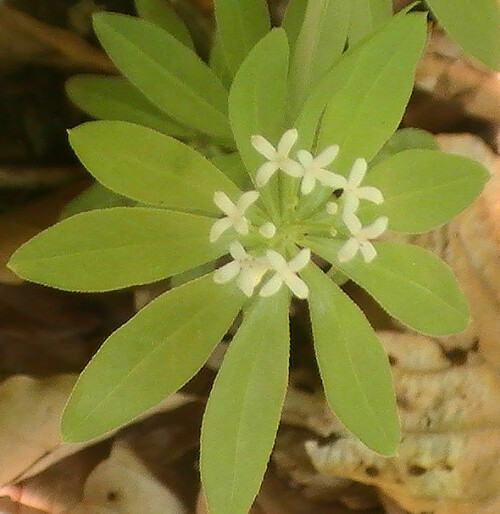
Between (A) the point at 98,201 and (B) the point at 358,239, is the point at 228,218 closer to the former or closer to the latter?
(B) the point at 358,239

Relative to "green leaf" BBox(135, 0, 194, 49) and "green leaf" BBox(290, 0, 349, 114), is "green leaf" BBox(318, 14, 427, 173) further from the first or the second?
"green leaf" BBox(135, 0, 194, 49)

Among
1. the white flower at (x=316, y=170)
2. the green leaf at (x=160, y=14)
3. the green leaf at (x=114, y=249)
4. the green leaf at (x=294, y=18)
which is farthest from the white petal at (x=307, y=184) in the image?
the green leaf at (x=160, y=14)

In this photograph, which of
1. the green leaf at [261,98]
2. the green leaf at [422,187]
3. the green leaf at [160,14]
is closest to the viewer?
the green leaf at [261,98]

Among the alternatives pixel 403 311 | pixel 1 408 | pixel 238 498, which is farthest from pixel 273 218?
pixel 1 408

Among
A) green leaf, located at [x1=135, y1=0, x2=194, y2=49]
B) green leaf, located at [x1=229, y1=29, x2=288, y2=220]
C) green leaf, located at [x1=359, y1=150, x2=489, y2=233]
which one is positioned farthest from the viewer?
green leaf, located at [x1=135, y1=0, x2=194, y2=49]

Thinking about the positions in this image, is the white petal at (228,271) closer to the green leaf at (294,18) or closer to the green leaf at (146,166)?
the green leaf at (146,166)

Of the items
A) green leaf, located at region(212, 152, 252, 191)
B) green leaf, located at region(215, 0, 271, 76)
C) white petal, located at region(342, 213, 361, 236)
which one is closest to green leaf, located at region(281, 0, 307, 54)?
green leaf, located at region(215, 0, 271, 76)

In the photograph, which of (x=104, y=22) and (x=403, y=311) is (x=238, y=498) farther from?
(x=104, y=22)
